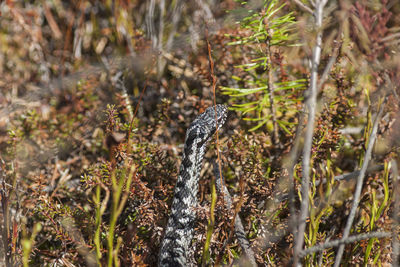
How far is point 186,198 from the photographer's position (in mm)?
3111

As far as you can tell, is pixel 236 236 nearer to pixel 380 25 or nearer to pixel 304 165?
pixel 304 165

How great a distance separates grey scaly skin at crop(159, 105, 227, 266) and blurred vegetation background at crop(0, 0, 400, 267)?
14 cm

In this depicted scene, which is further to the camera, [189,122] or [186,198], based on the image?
[189,122]

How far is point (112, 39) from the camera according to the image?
511 centimetres

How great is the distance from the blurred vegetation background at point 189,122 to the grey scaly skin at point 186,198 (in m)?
0.14

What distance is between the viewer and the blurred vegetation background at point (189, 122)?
2.76 meters

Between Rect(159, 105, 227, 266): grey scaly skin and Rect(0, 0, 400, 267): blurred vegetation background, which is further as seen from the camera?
Rect(159, 105, 227, 266): grey scaly skin

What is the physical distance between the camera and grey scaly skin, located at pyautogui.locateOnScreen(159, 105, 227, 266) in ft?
9.57

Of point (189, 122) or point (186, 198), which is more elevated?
point (189, 122)

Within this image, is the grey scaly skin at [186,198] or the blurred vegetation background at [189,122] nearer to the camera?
the blurred vegetation background at [189,122]

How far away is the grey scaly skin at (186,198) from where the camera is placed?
2.92 meters

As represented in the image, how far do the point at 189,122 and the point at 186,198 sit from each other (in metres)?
1.25

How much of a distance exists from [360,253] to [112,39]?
4.08 m

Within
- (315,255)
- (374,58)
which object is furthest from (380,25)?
(315,255)
